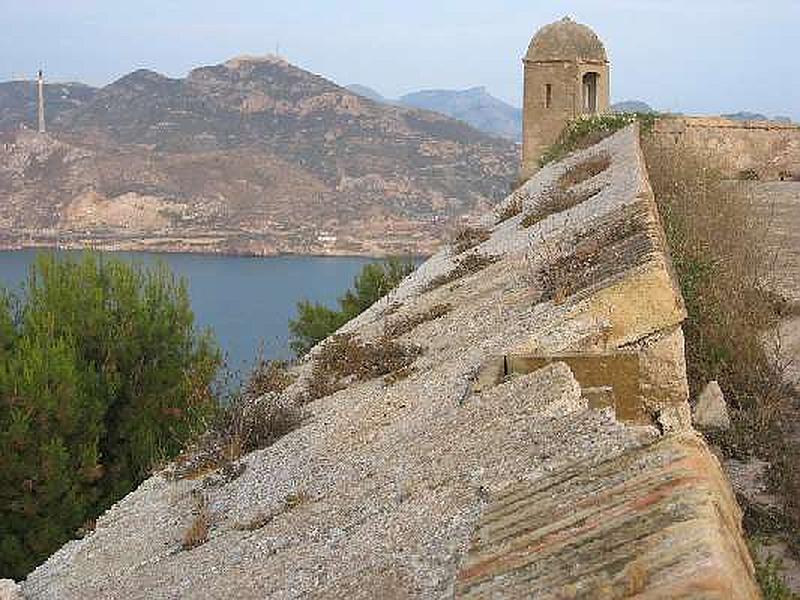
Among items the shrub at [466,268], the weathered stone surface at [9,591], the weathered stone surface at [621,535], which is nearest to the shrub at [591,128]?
the shrub at [466,268]

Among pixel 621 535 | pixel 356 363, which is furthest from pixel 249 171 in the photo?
pixel 621 535

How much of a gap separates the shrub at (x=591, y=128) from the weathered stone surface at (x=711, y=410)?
11544mm

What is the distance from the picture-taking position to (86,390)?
11.9 metres

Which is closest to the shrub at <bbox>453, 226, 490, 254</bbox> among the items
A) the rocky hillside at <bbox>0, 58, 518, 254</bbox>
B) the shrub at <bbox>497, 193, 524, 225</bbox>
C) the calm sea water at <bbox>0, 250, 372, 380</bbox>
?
the shrub at <bbox>497, 193, 524, 225</bbox>

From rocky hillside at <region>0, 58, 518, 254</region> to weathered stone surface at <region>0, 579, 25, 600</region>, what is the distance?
55455 millimetres

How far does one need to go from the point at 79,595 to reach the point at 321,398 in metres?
2.30

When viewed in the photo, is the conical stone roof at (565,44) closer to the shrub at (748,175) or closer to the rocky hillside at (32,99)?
the shrub at (748,175)

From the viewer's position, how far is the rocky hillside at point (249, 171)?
8031 cm

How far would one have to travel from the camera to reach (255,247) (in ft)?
246

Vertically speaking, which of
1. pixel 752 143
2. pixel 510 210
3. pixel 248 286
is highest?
pixel 752 143

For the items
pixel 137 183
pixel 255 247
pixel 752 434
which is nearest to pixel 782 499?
pixel 752 434

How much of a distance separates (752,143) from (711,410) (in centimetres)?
1358

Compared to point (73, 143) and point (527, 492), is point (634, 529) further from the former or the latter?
point (73, 143)

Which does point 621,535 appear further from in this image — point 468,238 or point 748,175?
point 748,175
